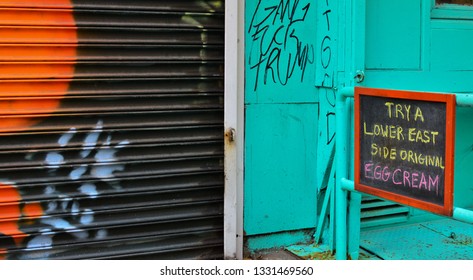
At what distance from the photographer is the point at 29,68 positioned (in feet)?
11.1

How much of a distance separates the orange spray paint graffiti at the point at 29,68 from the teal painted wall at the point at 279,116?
3.87 ft

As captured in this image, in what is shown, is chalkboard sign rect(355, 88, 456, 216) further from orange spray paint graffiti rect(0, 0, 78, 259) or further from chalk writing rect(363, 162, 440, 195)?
orange spray paint graffiti rect(0, 0, 78, 259)

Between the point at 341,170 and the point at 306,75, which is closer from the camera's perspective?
the point at 341,170

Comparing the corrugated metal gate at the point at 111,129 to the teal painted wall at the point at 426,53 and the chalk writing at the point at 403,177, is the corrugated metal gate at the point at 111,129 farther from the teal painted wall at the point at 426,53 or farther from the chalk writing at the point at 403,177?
the teal painted wall at the point at 426,53

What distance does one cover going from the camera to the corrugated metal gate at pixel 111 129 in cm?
337

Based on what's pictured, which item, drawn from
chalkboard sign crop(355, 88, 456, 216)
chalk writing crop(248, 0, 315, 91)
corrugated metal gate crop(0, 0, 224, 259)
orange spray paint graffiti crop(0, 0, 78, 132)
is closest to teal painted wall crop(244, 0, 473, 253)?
chalk writing crop(248, 0, 315, 91)

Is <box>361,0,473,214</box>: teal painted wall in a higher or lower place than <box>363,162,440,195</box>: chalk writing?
higher

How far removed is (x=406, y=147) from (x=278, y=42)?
1201mm

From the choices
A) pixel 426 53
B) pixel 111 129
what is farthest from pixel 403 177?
pixel 111 129

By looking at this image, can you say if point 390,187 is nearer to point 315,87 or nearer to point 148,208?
point 315,87

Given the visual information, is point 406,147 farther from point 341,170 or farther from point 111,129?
point 111,129

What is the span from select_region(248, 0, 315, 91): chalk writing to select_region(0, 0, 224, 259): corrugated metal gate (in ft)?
1.10

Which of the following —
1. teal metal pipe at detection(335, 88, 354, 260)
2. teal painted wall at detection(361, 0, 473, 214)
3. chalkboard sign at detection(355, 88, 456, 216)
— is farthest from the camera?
teal painted wall at detection(361, 0, 473, 214)

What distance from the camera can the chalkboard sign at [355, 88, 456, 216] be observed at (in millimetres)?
3062
